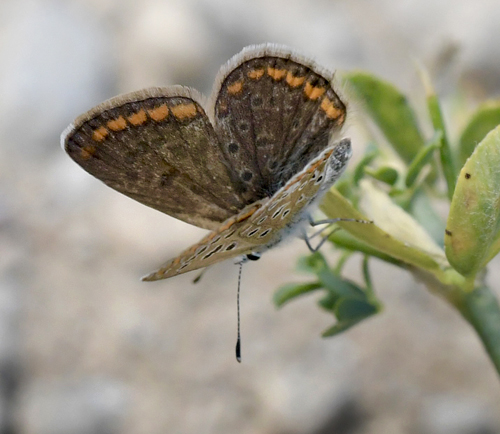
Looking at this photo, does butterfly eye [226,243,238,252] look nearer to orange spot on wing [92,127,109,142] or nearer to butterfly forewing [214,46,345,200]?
butterfly forewing [214,46,345,200]

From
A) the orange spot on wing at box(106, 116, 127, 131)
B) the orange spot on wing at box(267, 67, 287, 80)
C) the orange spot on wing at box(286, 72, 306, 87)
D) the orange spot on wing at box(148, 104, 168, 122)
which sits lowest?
the orange spot on wing at box(286, 72, 306, 87)

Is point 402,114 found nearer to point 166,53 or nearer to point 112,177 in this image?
point 112,177

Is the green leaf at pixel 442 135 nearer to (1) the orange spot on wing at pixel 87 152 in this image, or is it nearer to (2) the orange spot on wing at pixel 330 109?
(2) the orange spot on wing at pixel 330 109

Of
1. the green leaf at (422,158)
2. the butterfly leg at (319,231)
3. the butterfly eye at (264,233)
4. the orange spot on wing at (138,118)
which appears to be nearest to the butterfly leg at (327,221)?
the butterfly leg at (319,231)

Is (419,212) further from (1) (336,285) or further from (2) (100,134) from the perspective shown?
(2) (100,134)

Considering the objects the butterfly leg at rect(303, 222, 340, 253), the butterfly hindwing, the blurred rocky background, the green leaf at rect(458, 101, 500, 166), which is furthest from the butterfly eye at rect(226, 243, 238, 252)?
the blurred rocky background

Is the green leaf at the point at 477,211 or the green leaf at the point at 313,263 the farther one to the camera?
the green leaf at the point at 313,263

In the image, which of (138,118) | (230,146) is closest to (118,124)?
(138,118)
